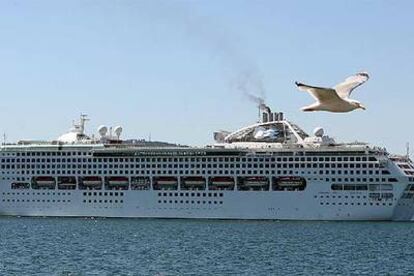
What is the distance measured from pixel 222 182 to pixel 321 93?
2363 centimetres

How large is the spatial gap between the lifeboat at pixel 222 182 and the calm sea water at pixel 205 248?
3022 millimetres

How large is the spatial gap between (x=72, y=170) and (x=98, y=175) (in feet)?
6.95

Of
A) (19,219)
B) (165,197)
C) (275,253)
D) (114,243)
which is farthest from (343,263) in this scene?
(19,219)

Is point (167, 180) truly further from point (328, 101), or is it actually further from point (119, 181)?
point (328, 101)

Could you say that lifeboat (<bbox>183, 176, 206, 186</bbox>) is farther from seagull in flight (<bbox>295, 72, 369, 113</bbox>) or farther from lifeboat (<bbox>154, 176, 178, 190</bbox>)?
seagull in flight (<bbox>295, 72, 369, 113</bbox>)

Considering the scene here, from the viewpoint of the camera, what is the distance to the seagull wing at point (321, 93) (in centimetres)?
4672

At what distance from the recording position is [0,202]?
7475cm

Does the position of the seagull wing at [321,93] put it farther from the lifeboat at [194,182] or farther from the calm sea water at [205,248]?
the lifeboat at [194,182]

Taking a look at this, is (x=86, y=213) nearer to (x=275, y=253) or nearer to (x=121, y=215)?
(x=121, y=215)

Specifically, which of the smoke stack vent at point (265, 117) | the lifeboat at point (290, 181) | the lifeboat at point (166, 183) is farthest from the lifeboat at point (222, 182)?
the smoke stack vent at point (265, 117)

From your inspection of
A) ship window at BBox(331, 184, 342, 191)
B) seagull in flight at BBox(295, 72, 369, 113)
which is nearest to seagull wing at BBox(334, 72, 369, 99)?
seagull in flight at BBox(295, 72, 369, 113)

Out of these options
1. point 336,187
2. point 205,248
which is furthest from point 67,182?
point 205,248

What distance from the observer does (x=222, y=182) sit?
6975 cm

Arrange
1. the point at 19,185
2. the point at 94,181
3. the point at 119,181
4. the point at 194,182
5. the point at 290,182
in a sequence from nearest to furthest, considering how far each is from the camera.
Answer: the point at 290,182, the point at 194,182, the point at 119,181, the point at 94,181, the point at 19,185
